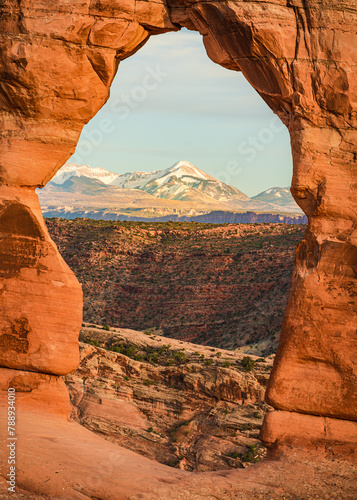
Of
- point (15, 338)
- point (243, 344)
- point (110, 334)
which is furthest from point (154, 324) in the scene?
point (15, 338)

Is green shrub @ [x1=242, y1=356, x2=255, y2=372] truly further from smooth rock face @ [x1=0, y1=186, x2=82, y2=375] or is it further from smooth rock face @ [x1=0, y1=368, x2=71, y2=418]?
smooth rock face @ [x1=0, y1=186, x2=82, y2=375]

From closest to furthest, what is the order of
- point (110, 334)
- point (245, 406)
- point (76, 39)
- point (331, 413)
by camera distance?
point (331, 413)
point (76, 39)
point (245, 406)
point (110, 334)

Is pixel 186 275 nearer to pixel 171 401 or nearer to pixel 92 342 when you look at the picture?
pixel 92 342

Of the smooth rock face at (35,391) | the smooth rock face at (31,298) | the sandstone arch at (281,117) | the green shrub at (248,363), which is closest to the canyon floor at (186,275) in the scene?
the green shrub at (248,363)

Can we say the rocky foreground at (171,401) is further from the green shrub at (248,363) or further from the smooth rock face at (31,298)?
the smooth rock face at (31,298)

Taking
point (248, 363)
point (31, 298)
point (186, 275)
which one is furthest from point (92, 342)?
point (186, 275)

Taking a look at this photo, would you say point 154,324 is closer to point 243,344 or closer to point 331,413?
point 243,344
